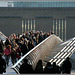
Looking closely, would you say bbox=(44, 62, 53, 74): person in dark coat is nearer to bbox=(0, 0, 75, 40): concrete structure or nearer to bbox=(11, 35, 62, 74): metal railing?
bbox=(11, 35, 62, 74): metal railing

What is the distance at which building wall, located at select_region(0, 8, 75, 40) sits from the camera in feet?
167

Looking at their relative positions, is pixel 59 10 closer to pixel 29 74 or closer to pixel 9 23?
pixel 9 23

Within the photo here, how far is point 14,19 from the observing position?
5159cm

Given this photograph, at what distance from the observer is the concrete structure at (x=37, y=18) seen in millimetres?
50844

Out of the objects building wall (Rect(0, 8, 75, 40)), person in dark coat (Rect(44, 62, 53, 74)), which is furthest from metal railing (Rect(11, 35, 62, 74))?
building wall (Rect(0, 8, 75, 40))

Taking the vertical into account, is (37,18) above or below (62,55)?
below

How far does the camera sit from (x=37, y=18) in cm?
5181

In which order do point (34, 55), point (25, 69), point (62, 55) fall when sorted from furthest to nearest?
point (62, 55) → point (34, 55) → point (25, 69)

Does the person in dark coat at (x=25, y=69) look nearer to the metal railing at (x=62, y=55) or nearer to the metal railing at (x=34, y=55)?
the metal railing at (x=34, y=55)

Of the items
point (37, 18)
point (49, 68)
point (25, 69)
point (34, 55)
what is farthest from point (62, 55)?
point (37, 18)

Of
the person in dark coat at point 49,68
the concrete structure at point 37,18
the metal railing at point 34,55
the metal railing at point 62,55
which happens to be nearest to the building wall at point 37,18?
the concrete structure at point 37,18

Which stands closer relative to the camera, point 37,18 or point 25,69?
point 25,69

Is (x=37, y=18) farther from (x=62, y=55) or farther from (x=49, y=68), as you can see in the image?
(x=49, y=68)

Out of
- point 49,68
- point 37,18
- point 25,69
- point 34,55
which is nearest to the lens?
point 49,68
